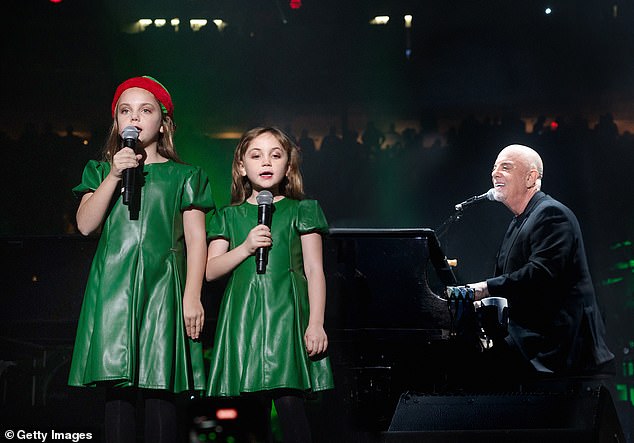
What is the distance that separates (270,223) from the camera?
2.75 m

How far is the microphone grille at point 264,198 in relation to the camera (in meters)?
2.71

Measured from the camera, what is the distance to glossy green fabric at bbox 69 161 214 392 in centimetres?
258

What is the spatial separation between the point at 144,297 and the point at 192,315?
0.17 m

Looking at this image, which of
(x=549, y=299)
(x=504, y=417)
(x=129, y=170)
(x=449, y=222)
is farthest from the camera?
(x=449, y=222)

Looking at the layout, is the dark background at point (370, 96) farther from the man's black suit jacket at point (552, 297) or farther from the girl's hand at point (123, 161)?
the girl's hand at point (123, 161)

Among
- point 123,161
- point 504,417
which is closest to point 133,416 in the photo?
point 123,161

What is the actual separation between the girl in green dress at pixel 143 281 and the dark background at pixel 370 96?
2.99 m

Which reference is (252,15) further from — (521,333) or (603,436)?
(603,436)

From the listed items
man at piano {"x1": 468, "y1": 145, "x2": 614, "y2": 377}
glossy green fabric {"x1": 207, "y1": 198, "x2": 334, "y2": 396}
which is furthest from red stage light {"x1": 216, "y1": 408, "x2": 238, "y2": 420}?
man at piano {"x1": 468, "y1": 145, "x2": 614, "y2": 377}

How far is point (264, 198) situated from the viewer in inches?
106

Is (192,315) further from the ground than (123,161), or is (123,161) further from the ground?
(123,161)

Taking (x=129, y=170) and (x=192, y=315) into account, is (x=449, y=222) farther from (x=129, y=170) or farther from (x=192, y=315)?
(x=129, y=170)

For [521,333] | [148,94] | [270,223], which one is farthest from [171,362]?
[521,333]

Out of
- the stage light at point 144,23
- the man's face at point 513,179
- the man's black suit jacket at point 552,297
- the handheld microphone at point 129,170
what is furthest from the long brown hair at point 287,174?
the stage light at point 144,23
